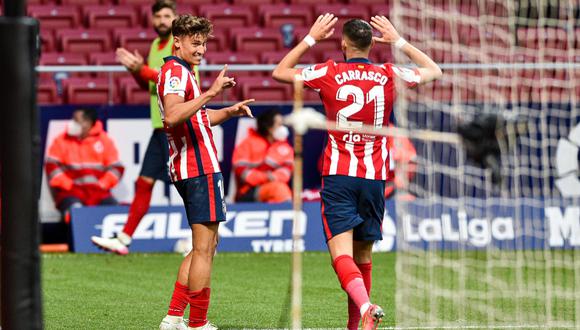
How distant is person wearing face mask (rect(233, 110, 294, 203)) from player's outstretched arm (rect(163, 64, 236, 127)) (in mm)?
6112

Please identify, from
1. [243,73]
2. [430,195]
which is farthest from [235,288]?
[243,73]

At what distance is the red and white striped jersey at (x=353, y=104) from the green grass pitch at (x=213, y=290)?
1.35m

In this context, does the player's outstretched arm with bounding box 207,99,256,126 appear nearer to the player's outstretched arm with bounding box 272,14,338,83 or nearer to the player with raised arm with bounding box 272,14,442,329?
the player's outstretched arm with bounding box 272,14,338,83

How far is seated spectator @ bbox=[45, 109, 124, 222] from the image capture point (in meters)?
13.2

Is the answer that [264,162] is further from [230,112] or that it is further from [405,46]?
[405,46]

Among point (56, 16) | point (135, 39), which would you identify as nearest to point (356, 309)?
point (135, 39)

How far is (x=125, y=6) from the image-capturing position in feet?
57.8

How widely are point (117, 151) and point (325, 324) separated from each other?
19.1 feet

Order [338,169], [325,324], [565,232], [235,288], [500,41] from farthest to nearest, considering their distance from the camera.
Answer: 1. [500,41]
2. [565,232]
3. [235,288]
4. [325,324]
5. [338,169]

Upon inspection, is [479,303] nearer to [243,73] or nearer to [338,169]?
[338,169]

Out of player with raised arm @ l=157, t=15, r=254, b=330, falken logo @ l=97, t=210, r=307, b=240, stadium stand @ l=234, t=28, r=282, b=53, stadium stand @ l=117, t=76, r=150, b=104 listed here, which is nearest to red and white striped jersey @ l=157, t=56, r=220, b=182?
player with raised arm @ l=157, t=15, r=254, b=330

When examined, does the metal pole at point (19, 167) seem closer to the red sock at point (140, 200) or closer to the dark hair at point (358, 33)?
the dark hair at point (358, 33)

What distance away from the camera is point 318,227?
13031 millimetres

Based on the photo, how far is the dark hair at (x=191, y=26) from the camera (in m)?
7.49
